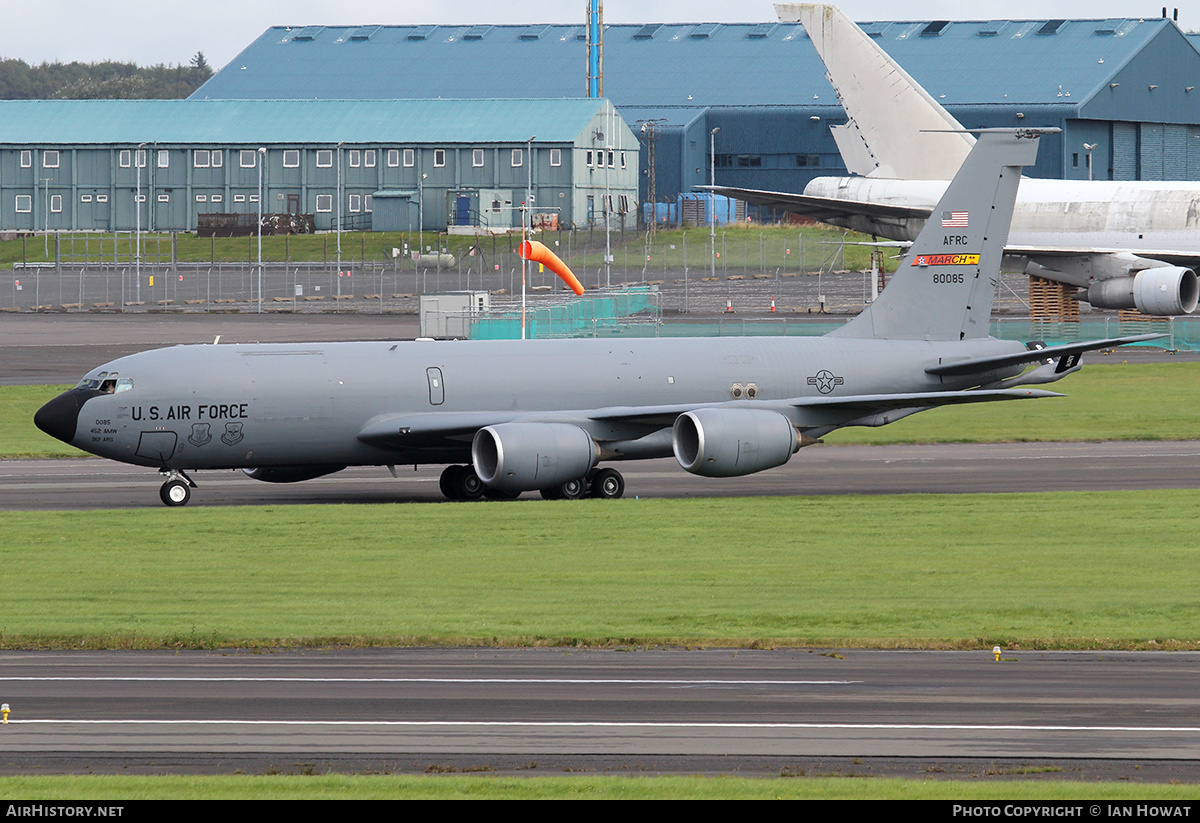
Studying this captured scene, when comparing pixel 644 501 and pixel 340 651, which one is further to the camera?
pixel 644 501

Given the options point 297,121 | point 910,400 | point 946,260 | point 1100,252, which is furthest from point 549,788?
point 297,121

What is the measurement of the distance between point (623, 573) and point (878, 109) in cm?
5184

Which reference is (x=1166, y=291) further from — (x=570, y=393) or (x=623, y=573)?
(x=623, y=573)

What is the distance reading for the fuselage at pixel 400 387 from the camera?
34125mm

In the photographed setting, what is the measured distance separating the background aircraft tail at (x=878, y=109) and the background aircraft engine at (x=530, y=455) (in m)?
42.1

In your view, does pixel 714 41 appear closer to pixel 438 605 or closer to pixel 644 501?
pixel 644 501

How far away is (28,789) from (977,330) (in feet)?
104

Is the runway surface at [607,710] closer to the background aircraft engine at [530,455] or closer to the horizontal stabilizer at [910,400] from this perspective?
the background aircraft engine at [530,455]

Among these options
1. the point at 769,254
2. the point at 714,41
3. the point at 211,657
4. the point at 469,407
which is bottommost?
the point at 211,657

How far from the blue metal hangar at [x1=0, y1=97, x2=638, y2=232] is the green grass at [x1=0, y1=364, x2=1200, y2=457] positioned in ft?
244

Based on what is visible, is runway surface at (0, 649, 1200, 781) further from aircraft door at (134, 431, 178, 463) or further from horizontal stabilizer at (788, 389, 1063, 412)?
horizontal stabilizer at (788, 389, 1063, 412)

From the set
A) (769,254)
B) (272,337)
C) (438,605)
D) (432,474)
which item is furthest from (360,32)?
(438,605)

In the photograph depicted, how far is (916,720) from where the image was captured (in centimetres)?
1530

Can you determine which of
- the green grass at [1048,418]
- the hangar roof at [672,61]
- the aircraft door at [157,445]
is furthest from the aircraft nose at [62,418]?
the hangar roof at [672,61]
